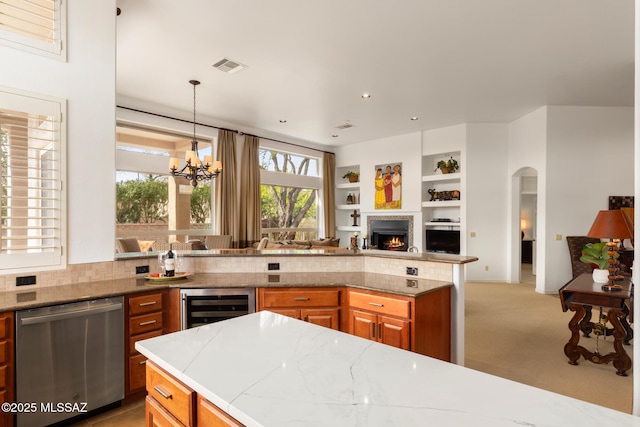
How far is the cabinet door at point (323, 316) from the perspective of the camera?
9.58ft

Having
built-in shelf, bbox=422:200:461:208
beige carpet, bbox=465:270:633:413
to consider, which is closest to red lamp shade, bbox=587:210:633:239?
beige carpet, bbox=465:270:633:413

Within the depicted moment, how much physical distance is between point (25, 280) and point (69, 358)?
29.5 inches

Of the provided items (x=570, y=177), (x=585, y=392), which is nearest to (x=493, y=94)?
(x=570, y=177)

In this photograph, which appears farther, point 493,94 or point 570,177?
point 570,177

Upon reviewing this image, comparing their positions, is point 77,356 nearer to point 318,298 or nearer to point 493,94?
point 318,298

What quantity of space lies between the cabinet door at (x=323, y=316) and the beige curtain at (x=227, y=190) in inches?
186

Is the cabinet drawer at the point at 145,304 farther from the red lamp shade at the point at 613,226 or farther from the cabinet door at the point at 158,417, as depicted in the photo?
the red lamp shade at the point at 613,226

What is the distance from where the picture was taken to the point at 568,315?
16.5ft

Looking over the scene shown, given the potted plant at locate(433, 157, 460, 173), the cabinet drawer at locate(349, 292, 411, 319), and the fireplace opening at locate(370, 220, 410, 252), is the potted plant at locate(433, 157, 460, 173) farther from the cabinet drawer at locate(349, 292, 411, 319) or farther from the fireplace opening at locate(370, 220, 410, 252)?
the cabinet drawer at locate(349, 292, 411, 319)

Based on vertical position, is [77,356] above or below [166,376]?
below

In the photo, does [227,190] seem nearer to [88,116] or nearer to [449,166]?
[88,116]

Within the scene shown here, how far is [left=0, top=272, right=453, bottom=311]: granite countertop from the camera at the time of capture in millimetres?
2340

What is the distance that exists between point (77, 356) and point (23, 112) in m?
1.77

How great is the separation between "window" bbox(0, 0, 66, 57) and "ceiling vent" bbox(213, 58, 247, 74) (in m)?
1.99
